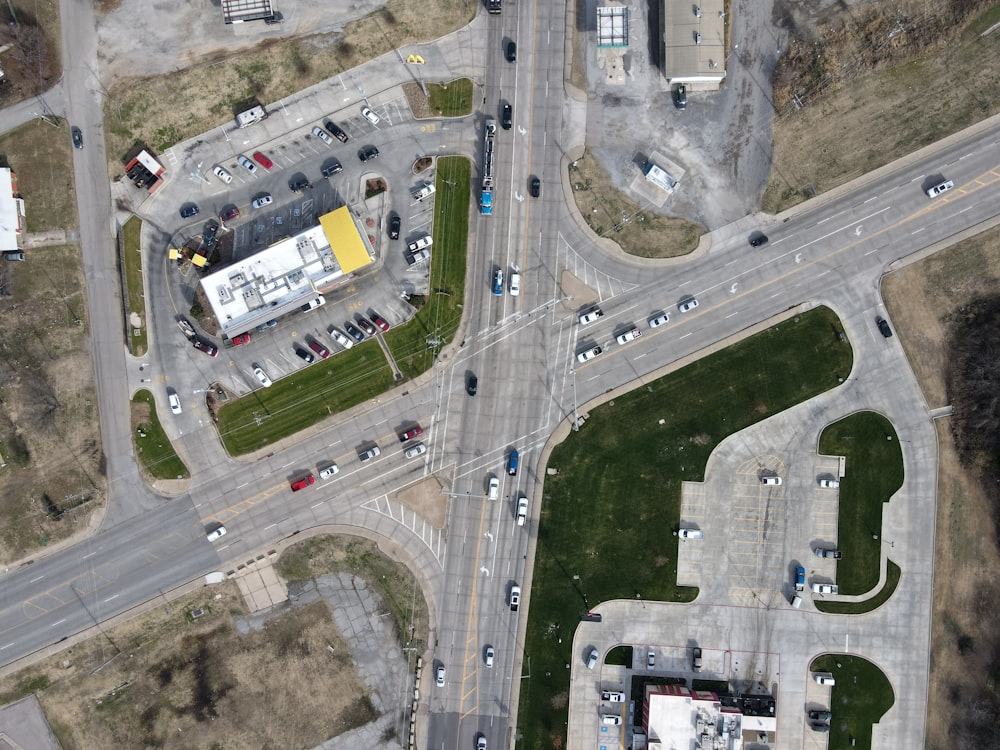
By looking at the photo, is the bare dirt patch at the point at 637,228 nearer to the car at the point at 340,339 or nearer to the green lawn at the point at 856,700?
the car at the point at 340,339

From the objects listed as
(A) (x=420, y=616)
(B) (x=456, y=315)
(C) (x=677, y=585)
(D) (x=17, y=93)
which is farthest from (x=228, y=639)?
(D) (x=17, y=93)

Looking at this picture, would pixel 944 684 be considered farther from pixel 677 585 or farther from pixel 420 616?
pixel 420 616

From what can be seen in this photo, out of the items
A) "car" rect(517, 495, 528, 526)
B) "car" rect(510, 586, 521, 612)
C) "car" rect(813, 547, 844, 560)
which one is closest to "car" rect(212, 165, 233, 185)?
"car" rect(517, 495, 528, 526)

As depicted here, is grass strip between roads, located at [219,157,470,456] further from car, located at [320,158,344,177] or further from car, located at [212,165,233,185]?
car, located at [212,165,233,185]

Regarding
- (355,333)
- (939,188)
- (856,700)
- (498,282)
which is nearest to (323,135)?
(355,333)

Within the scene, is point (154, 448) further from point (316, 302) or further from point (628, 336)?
point (628, 336)

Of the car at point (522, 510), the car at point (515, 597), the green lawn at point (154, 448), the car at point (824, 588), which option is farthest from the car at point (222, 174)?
the car at point (824, 588)
